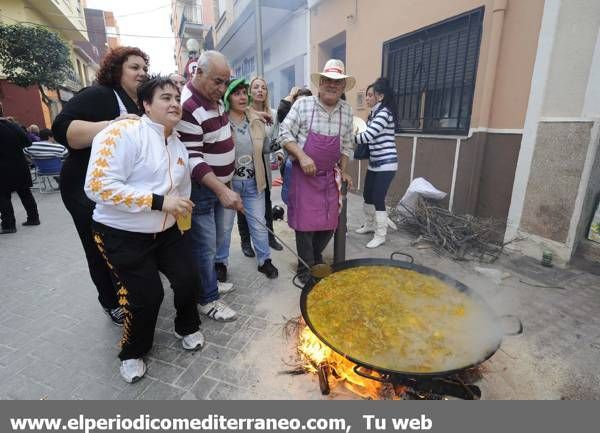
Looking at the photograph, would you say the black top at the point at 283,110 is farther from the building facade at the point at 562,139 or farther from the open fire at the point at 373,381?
the open fire at the point at 373,381

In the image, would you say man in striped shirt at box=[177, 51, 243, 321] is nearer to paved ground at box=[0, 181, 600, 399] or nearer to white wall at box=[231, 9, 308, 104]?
paved ground at box=[0, 181, 600, 399]

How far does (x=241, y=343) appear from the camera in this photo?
266 centimetres

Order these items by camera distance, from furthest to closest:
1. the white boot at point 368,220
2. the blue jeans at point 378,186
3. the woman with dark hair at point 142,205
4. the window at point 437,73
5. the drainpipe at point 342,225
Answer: the white boot at point 368,220, the window at point 437,73, the blue jeans at point 378,186, the drainpipe at point 342,225, the woman with dark hair at point 142,205

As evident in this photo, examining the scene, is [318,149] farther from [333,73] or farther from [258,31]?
[258,31]

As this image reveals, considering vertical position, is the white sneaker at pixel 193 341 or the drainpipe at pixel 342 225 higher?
the drainpipe at pixel 342 225

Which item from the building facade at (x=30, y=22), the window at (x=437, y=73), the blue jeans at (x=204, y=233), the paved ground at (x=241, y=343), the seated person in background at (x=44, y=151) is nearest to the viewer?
the paved ground at (x=241, y=343)

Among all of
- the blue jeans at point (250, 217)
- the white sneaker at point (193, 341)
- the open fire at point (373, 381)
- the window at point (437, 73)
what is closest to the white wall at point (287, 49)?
the window at point (437, 73)

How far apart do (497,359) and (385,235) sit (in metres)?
2.44

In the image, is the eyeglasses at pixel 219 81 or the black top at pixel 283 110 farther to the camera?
the black top at pixel 283 110

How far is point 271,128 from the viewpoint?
3.66m

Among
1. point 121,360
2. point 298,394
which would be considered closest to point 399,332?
point 298,394

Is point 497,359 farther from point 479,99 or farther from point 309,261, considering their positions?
point 479,99

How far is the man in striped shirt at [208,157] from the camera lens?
8.15 ft

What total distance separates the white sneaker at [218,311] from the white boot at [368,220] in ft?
8.62
